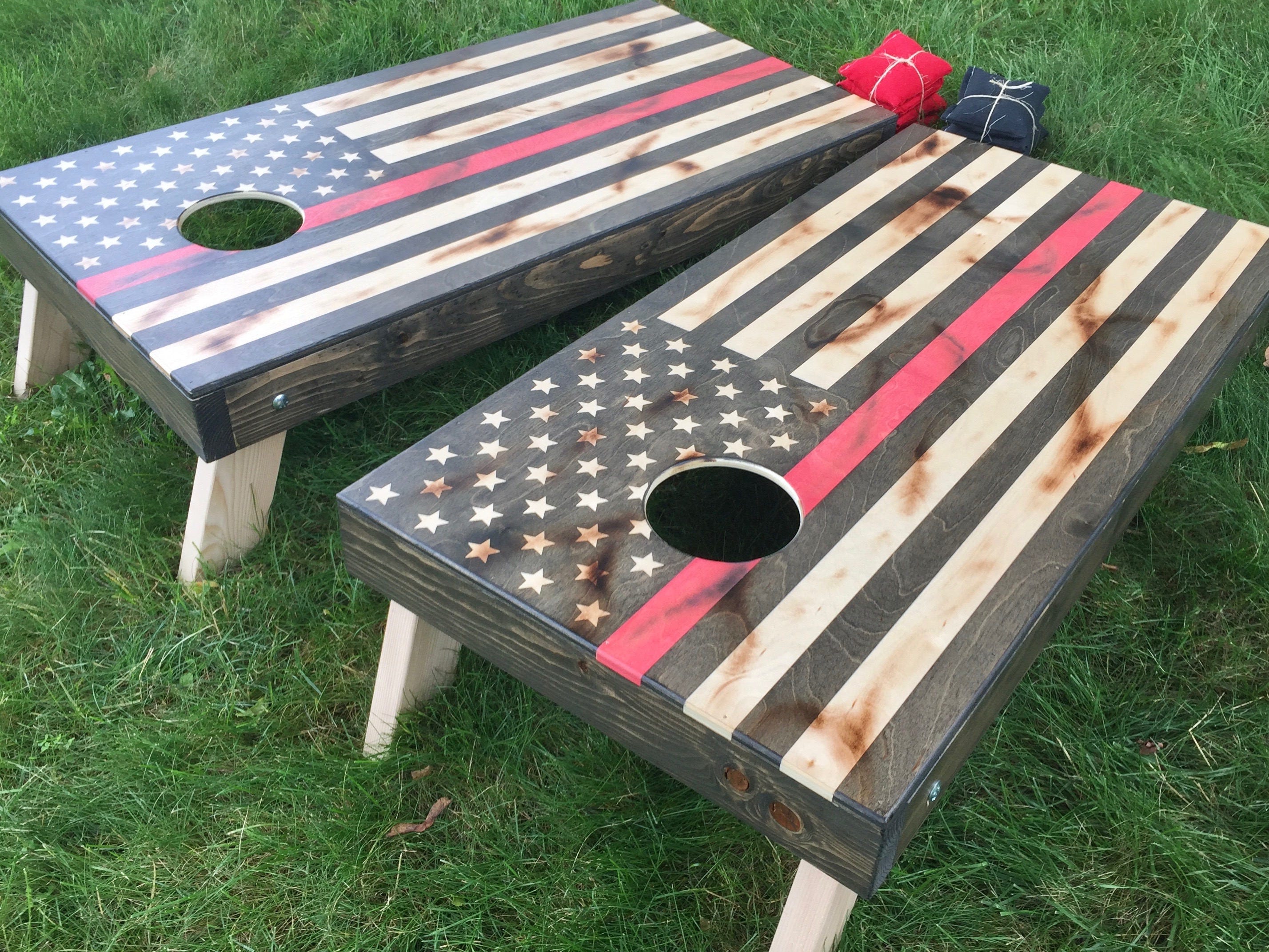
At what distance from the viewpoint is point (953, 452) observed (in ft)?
4.90

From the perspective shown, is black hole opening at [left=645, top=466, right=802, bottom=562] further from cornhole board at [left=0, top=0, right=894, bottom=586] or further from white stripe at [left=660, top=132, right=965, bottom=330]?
cornhole board at [left=0, top=0, right=894, bottom=586]

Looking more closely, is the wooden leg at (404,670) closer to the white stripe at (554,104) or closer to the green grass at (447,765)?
the green grass at (447,765)

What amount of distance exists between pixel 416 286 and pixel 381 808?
781mm

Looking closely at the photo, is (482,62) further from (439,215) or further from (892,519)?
(892,519)

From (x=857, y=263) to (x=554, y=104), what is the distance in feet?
2.59

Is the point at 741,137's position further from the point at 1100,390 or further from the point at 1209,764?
the point at 1209,764

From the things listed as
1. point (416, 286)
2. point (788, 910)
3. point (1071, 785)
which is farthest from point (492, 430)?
point (1071, 785)

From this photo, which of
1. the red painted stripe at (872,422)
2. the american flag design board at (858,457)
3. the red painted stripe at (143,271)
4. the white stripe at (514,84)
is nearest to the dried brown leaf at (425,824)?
the american flag design board at (858,457)

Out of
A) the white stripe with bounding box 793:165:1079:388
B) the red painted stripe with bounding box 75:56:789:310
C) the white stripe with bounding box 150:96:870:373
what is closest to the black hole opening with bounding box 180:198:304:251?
the red painted stripe with bounding box 75:56:789:310

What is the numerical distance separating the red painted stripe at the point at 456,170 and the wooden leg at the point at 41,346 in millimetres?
443

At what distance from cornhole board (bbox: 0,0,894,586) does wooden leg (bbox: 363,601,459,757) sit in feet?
1.27

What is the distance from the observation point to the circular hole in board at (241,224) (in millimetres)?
2414

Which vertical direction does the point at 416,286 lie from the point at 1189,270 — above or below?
below

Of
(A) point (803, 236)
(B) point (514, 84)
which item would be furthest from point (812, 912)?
(B) point (514, 84)
